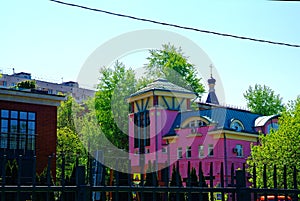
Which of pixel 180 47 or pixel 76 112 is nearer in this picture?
pixel 180 47

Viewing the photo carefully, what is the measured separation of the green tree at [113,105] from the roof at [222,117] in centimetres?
628

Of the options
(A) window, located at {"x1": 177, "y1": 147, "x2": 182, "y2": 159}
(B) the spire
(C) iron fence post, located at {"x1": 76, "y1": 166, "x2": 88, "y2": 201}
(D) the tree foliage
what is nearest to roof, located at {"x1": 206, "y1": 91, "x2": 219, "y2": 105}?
(B) the spire

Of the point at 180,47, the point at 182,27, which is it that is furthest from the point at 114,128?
the point at 182,27

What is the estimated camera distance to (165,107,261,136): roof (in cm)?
3691

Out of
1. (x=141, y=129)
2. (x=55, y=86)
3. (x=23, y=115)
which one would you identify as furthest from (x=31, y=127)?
(x=55, y=86)

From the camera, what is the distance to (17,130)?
2341 cm

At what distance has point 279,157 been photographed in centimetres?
2453

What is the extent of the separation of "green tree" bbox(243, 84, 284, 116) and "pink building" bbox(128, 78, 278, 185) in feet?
35.5

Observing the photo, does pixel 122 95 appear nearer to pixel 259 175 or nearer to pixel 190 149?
pixel 190 149

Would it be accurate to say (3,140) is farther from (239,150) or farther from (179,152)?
(239,150)

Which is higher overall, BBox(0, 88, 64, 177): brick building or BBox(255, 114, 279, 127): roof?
BBox(255, 114, 279, 127): roof

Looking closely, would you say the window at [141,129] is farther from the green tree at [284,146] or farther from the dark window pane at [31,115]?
the dark window pane at [31,115]

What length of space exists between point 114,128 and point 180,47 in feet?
35.7

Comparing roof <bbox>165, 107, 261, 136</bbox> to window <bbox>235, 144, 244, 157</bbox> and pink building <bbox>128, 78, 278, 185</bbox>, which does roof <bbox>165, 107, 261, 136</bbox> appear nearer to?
pink building <bbox>128, 78, 278, 185</bbox>
